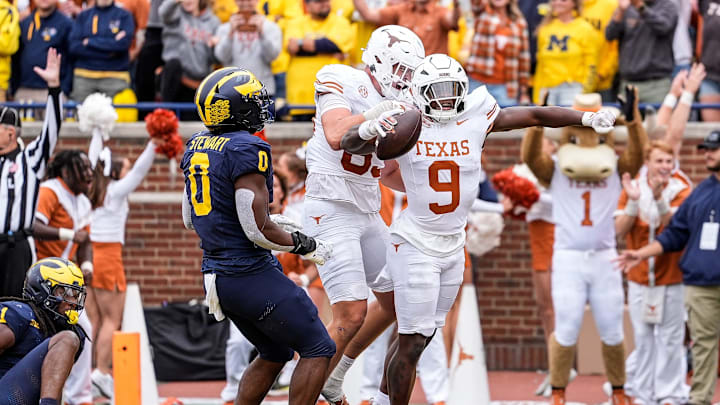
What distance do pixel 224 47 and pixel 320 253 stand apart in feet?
19.6

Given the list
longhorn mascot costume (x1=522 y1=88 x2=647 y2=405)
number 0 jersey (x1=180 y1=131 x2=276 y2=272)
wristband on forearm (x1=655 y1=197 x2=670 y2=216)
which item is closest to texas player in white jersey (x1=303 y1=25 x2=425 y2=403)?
number 0 jersey (x1=180 y1=131 x2=276 y2=272)

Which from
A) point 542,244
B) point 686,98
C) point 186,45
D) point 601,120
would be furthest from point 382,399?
point 186,45

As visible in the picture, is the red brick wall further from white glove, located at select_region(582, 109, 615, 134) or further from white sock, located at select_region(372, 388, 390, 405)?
white glove, located at select_region(582, 109, 615, 134)

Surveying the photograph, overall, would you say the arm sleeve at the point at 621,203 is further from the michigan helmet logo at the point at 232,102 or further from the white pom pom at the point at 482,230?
the michigan helmet logo at the point at 232,102

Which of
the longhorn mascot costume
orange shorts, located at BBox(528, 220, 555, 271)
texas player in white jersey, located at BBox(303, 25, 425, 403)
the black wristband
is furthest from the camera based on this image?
orange shorts, located at BBox(528, 220, 555, 271)

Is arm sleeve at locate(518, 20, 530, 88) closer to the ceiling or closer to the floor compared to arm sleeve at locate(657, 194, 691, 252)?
closer to the ceiling

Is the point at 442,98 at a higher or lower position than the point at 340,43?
lower

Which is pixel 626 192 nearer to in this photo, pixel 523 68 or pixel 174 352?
pixel 523 68

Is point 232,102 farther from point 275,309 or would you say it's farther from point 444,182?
point 444,182

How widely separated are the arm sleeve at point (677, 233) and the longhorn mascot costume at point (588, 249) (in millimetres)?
422

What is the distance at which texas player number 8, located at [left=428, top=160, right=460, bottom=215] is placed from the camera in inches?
282

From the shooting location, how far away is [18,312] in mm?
6961

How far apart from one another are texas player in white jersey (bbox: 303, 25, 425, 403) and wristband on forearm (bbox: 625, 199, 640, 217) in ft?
10.5

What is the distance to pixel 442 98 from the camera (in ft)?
23.1
